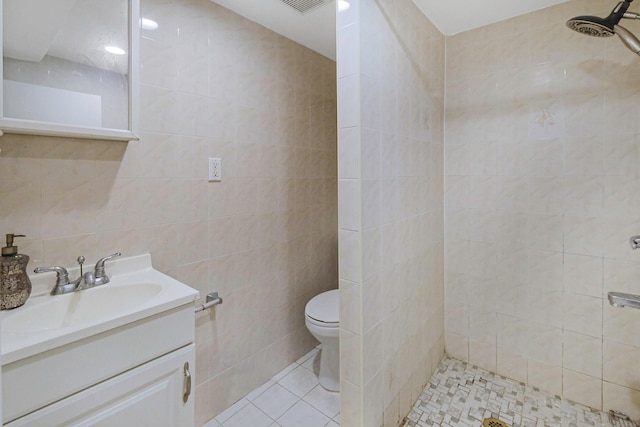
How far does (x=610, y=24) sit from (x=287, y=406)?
230cm

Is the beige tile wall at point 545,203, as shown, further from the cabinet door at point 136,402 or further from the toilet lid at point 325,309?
the cabinet door at point 136,402

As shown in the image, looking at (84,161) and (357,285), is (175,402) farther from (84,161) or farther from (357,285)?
(84,161)

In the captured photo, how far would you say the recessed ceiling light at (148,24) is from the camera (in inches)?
54.6

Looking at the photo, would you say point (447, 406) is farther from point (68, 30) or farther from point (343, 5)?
point (68, 30)

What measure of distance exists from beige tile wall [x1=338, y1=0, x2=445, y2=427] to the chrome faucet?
3.16 ft

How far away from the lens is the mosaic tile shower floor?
161 centimetres

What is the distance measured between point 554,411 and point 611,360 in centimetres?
40

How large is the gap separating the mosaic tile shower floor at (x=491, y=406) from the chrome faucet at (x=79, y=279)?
1.58m

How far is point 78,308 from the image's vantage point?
1155 mm

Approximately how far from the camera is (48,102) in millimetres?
1139

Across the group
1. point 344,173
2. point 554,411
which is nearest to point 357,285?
point 344,173

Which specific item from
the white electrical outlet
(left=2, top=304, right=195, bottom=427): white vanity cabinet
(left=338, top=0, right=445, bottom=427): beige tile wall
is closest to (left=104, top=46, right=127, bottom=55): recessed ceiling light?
the white electrical outlet

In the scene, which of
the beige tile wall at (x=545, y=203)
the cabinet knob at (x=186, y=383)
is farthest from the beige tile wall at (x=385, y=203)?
the cabinet knob at (x=186, y=383)

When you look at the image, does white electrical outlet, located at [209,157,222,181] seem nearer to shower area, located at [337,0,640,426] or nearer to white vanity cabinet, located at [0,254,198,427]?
white vanity cabinet, located at [0,254,198,427]
